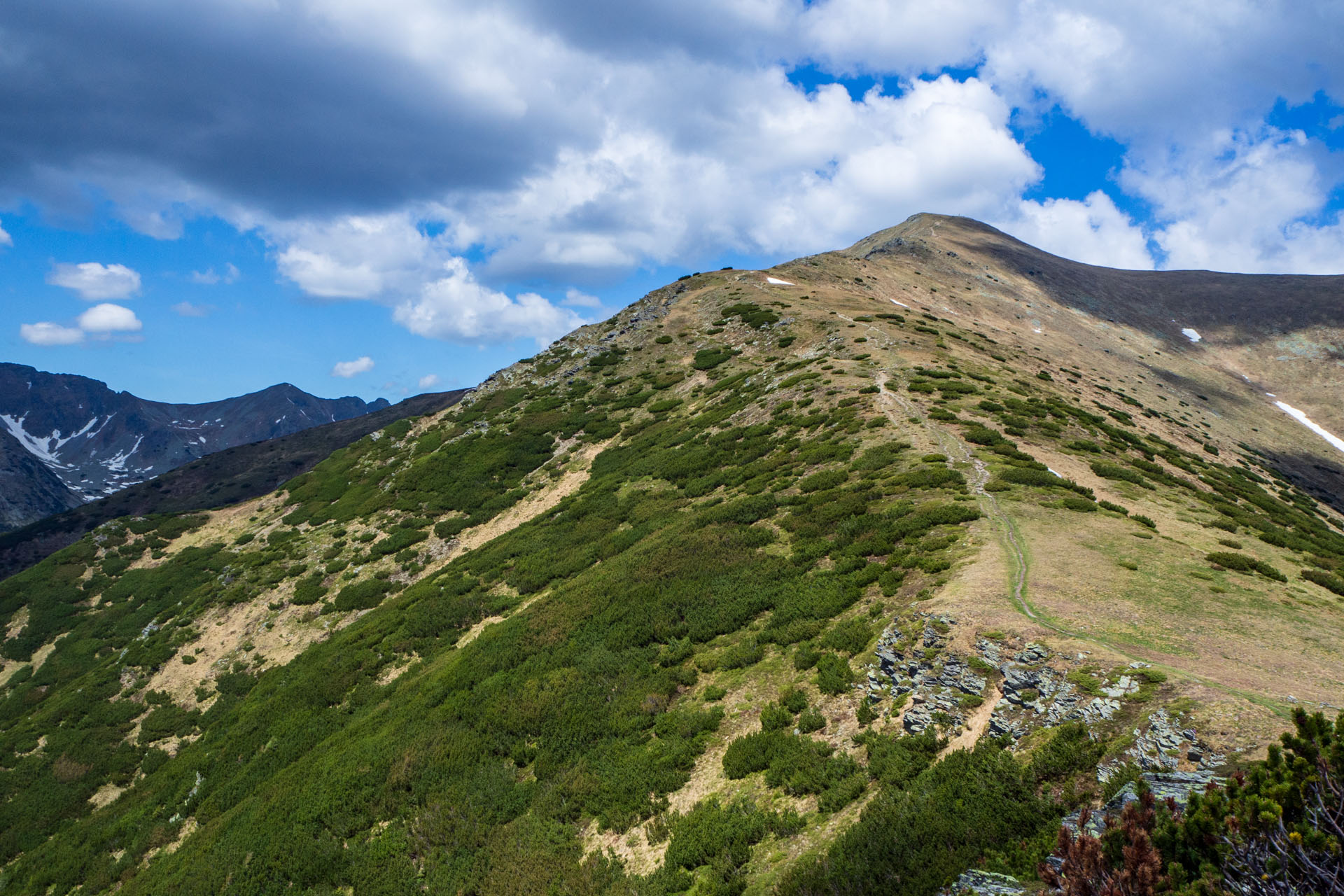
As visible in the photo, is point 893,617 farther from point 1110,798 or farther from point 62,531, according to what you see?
point 62,531

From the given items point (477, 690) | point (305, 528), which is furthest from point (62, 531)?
point (477, 690)

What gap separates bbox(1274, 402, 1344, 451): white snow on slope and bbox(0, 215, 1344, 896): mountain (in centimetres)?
4351

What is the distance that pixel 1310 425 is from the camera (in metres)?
84.2

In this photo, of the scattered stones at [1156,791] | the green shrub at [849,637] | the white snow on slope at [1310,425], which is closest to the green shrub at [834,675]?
the green shrub at [849,637]

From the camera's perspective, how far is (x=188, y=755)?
26.9m

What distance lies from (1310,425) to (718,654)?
368 feet

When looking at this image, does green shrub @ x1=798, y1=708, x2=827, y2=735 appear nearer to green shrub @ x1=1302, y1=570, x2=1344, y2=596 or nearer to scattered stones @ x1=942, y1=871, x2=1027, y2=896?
scattered stones @ x1=942, y1=871, x2=1027, y2=896

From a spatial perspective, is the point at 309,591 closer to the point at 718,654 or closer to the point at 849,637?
the point at 718,654

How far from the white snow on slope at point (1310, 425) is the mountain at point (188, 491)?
133 metres

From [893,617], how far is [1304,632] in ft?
30.8

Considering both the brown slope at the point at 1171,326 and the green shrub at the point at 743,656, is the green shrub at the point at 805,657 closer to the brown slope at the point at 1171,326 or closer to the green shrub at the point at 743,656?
the green shrub at the point at 743,656

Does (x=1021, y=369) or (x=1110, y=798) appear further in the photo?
(x=1021, y=369)

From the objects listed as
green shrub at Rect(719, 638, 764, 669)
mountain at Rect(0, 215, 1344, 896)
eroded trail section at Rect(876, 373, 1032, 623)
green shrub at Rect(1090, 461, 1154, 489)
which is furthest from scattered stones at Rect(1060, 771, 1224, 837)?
green shrub at Rect(1090, 461, 1154, 489)

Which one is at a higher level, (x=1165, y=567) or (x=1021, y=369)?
(x=1021, y=369)
